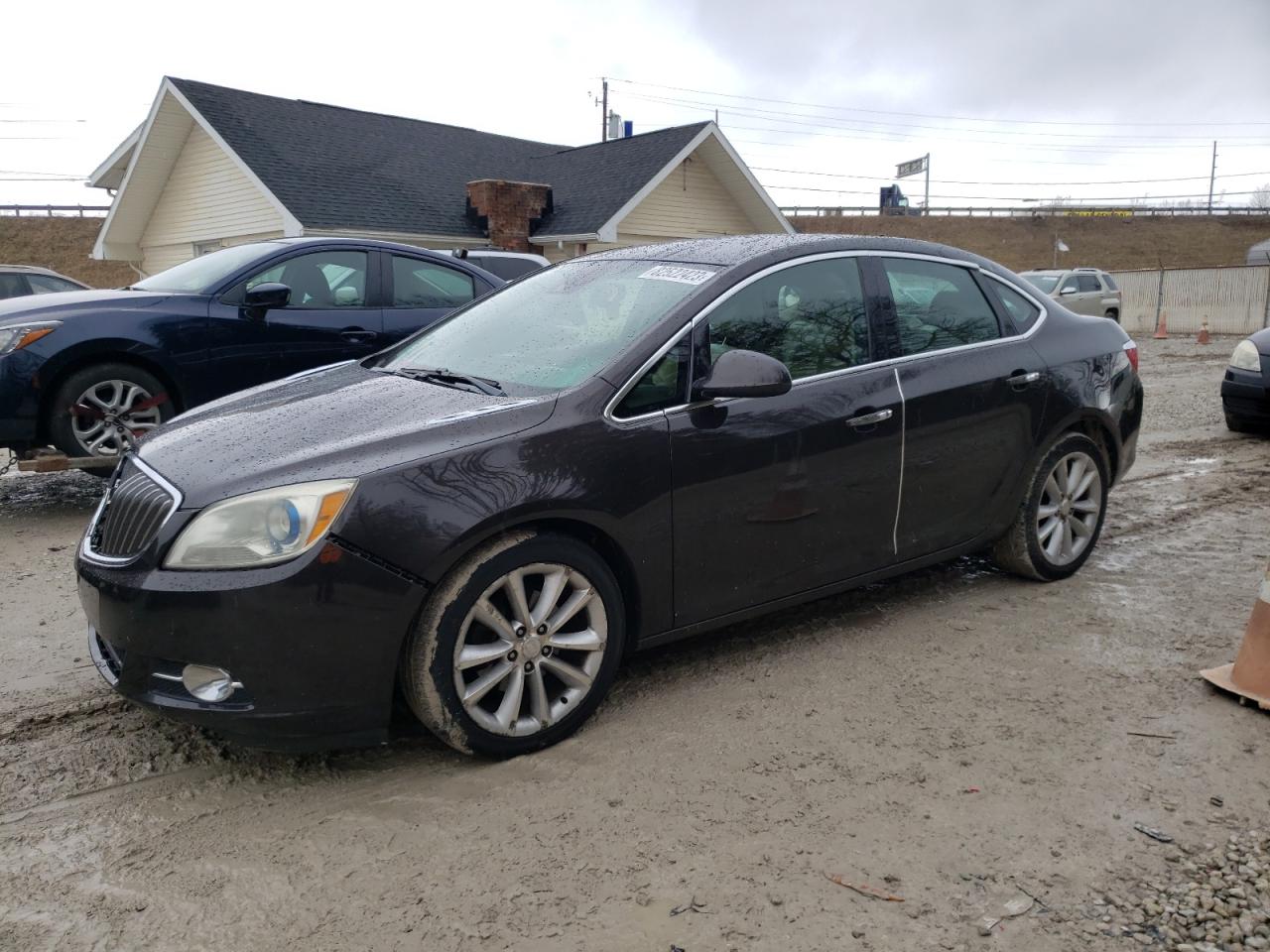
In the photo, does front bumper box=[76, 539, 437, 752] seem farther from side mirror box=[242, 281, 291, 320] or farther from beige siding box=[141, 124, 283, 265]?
beige siding box=[141, 124, 283, 265]

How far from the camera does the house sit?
59.5 feet

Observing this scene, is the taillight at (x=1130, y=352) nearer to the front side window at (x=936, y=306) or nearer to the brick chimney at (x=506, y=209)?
the front side window at (x=936, y=306)

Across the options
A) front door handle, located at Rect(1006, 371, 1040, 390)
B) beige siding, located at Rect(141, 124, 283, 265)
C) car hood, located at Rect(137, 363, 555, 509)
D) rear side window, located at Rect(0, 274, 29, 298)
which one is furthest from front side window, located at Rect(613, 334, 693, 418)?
beige siding, located at Rect(141, 124, 283, 265)

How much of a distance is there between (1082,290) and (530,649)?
79.5ft

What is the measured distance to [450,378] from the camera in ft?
12.4

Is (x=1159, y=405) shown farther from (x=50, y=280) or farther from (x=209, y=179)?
(x=209, y=179)

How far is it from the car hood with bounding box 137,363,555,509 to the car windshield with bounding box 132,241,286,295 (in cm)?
326

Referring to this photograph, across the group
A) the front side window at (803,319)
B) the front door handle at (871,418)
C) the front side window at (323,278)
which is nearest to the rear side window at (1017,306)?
the front side window at (803,319)

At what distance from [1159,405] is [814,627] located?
958 cm

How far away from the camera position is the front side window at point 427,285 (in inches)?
294

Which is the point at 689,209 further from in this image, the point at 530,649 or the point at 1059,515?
the point at 530,649

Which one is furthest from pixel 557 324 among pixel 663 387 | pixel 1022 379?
pixel 1022 379

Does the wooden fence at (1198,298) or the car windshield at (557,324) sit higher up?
the wooden fence at (1198,298)

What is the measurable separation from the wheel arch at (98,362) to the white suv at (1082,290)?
68.0 ft
